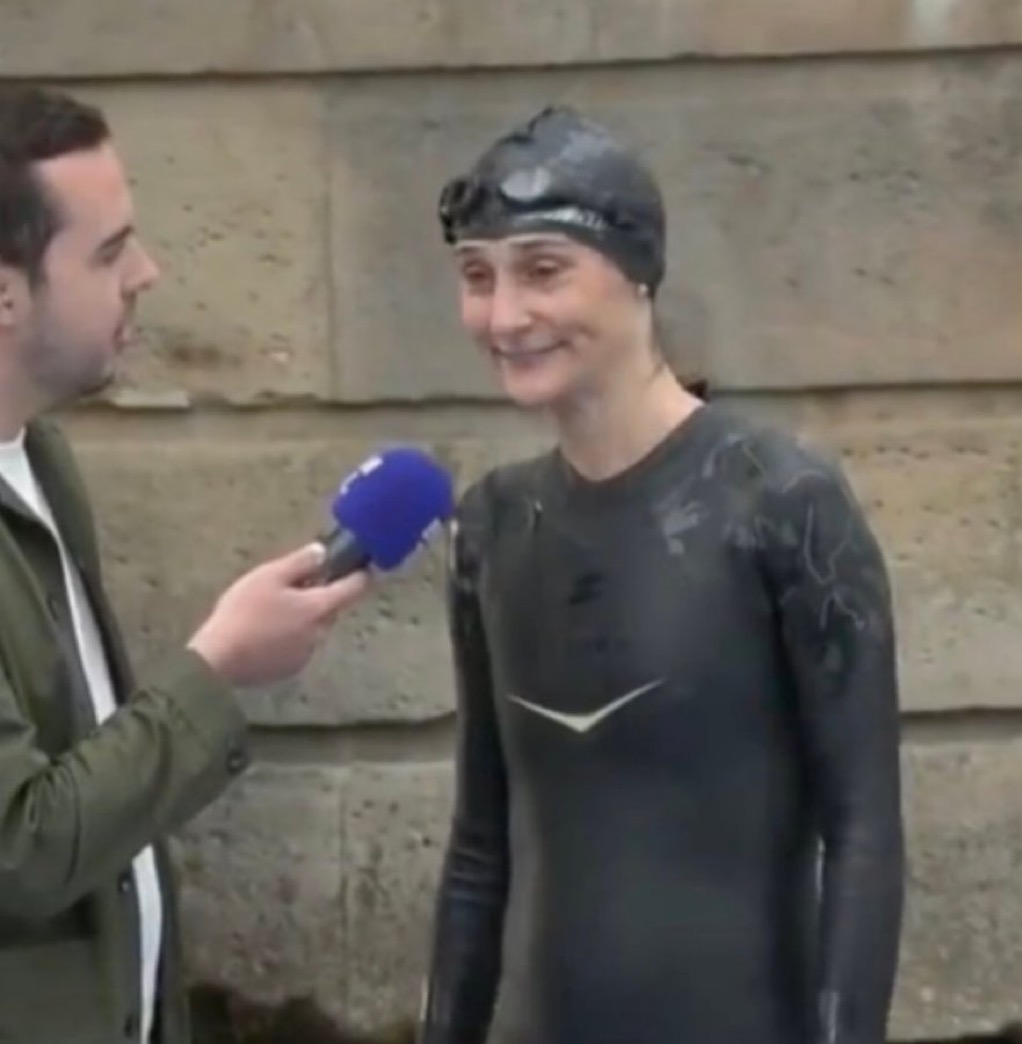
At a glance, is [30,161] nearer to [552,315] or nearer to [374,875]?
[552,315]

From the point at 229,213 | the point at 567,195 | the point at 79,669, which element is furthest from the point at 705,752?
the point at 229,213

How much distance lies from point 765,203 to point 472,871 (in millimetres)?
1606

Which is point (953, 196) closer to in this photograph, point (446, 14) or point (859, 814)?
point (446, 14)

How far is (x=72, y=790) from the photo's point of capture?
250 cm

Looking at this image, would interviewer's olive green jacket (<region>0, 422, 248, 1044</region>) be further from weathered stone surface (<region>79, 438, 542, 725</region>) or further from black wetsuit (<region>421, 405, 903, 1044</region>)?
weathered stone surface (<region>79, 438, 542, 725</region>)

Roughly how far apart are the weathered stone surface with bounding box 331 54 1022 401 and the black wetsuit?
148 centimetres

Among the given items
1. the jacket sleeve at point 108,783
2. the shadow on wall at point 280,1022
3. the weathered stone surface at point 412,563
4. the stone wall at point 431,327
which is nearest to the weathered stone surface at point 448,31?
the stone wall at point 431,327

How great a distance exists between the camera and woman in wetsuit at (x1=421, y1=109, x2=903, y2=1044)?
235 cm

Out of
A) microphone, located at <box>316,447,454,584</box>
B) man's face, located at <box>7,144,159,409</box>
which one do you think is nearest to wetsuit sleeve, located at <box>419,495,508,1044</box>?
microphone, located at <box>316,447,454,584</box>

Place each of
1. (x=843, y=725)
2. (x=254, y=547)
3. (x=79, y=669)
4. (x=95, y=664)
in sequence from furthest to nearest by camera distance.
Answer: (x=254, y=547) → (x=95, y=664) → (x=79, y=669) → (x=843, y=725)

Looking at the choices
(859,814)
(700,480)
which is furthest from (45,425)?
(859,814)

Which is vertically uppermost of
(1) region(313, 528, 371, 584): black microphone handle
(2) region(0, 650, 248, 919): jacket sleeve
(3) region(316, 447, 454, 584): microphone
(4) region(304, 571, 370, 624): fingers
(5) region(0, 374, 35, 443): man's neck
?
(5) region(0, 374, 35, 443): man's neck

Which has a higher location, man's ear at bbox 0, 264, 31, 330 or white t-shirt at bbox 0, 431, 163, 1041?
man's ear at bbox 0, 264, 31, 330

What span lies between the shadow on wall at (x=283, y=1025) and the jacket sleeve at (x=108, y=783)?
151cm
